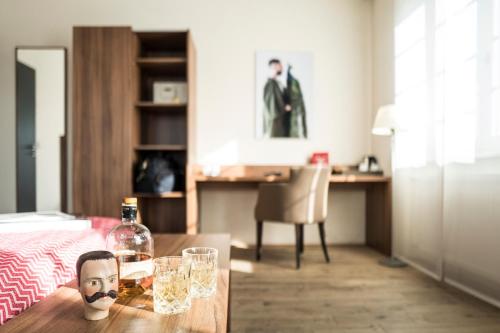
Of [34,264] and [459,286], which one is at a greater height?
[34,264]

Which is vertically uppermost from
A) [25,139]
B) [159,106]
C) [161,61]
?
[161,61]

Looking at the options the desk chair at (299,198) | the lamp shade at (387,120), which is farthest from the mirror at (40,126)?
the lamp shade at (387,120)

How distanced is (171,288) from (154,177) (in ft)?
8.00

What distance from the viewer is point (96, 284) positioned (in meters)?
0.61

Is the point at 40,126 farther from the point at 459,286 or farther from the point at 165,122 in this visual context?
the point at 459,286

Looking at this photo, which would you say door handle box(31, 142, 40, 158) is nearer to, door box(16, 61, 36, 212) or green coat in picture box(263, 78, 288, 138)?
door box(16, 61, 36, 212)

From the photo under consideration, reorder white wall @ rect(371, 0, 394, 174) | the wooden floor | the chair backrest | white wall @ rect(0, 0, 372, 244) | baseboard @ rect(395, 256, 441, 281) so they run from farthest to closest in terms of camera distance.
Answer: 1. white wall @ rect(0, 0, 372, 244)
2. white wall @ rect(371, 0, 394, 174)
3. the chair backrest
4. baseboard @ rect(395, 256, 441, 281)
5. the wooden floor

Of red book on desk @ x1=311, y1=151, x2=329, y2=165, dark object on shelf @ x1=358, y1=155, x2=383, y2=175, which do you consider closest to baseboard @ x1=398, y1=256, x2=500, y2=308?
dark object on shelf @ x1=358, y1=155, x2=383, y2=175

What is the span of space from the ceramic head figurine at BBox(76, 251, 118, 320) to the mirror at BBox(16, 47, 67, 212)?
312cm

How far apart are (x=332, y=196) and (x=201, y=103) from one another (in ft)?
5.38

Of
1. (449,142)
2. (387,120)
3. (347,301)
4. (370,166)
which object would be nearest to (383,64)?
(387,120)

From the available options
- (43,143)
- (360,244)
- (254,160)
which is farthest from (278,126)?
(43,143)

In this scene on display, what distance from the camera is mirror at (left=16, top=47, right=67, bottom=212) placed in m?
3.34

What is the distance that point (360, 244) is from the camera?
3.72 metres
